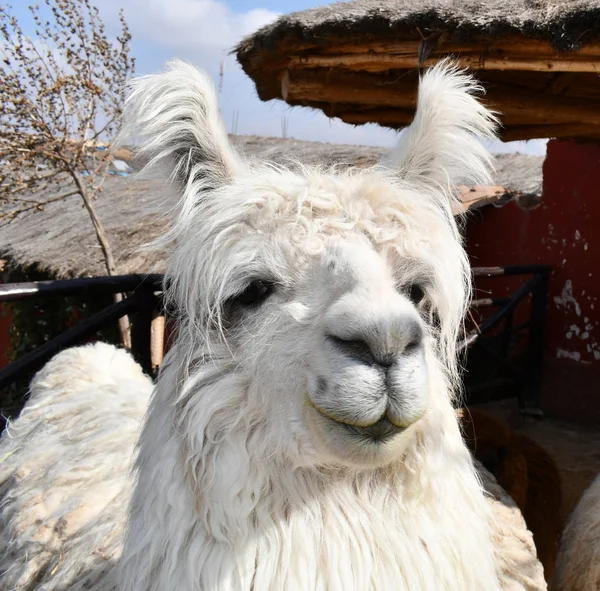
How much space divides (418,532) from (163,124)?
1113 mm

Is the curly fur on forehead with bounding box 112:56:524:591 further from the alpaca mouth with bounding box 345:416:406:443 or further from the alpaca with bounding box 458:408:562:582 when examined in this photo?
the alpaca with bounding box 458:408:562:582

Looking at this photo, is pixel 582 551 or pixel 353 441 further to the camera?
pixel 582 551

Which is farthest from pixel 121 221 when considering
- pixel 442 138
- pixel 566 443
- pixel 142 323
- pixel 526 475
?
pixel 442 138

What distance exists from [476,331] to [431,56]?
156 cm

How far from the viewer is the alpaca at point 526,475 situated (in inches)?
116

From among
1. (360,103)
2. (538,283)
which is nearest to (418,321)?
(360,103)

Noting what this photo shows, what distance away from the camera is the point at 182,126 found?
1.45m

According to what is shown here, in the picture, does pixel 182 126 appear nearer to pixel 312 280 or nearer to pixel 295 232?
pixel 295 232

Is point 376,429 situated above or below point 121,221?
above

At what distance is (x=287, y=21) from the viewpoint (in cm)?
291

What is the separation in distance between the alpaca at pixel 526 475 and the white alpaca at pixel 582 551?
39 centimetres

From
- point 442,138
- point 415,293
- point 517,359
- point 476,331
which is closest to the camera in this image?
point 415,293

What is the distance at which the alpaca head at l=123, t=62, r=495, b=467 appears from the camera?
3.67 feet

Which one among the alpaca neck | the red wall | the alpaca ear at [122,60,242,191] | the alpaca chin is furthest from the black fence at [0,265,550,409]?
the alpaca chin
